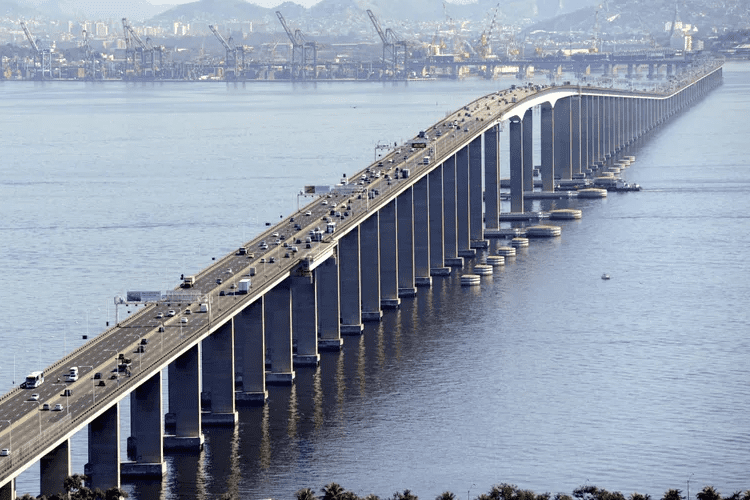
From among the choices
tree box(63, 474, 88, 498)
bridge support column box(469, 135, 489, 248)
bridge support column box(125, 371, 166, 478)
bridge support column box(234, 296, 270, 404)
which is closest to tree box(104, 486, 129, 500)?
tree box(63, 474, 88, 498)

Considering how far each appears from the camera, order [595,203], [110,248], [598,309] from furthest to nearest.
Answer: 1. [595,203]
2. [110,248]
3. [598,309]

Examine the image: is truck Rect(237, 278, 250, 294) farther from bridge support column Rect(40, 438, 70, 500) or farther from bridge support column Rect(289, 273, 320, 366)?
bridge support column Rect(40, 438, 70, 500)

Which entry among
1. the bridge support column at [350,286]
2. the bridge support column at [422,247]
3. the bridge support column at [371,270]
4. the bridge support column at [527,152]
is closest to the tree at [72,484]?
the bridge support column at [350,286]

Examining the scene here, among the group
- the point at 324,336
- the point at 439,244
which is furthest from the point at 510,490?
the point at 439,244

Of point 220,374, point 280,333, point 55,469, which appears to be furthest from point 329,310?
point 55,469

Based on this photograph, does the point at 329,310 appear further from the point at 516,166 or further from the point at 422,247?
the point at 516,166

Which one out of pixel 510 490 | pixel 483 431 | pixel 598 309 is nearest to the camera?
pixel 510 490

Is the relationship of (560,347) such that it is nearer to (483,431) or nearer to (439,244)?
(483,431)

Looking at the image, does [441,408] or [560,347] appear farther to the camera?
[560,347]
